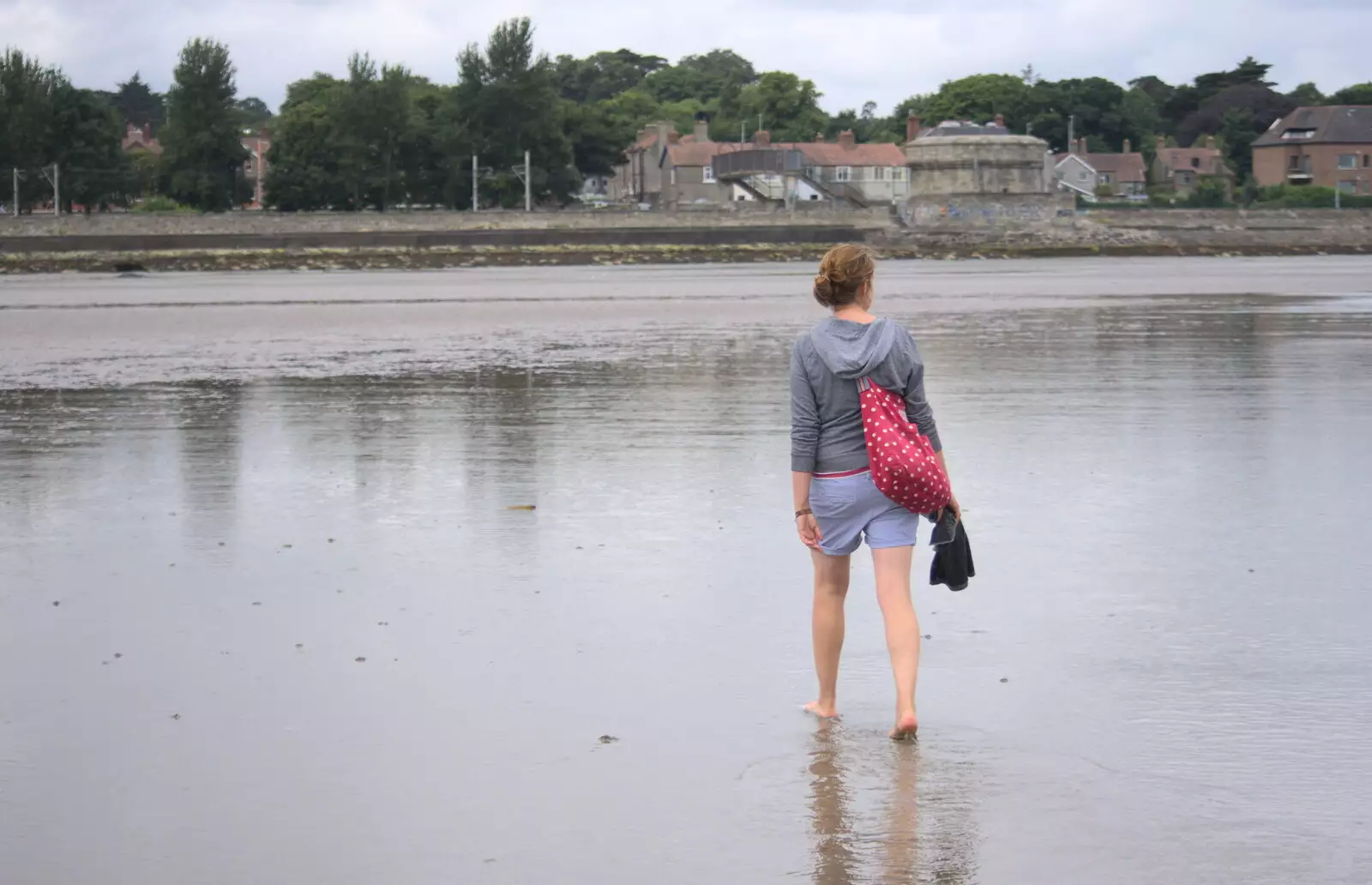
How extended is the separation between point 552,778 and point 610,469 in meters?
6.61

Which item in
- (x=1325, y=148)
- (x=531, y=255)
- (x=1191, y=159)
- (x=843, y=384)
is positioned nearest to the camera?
(x=843, y=384)

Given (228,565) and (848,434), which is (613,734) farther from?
(228,565)

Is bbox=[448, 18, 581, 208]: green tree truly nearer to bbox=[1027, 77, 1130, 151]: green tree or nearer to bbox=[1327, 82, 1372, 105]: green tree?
bbox=[1027, 77, 1130, 151]: green tree

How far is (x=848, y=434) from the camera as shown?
19.1 feet

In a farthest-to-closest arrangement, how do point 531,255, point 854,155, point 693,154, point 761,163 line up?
point 693,154
point 854,155
point 761,163
point 531,255

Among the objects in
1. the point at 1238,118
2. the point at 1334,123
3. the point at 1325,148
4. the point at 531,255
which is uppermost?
the point at 1238,118

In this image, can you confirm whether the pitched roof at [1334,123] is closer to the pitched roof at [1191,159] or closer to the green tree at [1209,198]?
the pitched roof at [1191,159]

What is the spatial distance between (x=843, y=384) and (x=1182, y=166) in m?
161

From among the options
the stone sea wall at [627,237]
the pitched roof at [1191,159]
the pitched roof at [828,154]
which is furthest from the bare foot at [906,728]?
the pitched roof at [1191,159]

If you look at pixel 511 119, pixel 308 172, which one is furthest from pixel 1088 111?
pixel 308 172

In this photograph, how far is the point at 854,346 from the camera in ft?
18.8

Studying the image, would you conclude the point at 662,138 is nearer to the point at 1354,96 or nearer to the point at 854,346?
the point at 1354,96

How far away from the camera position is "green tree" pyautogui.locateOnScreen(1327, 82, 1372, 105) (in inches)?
6914

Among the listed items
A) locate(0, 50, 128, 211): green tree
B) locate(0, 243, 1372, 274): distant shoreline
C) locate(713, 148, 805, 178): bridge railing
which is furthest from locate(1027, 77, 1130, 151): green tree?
locate(0, 50, 128, 211): green tree
